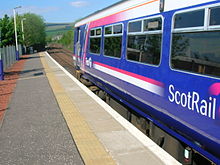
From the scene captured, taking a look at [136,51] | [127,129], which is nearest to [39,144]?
[127,129]

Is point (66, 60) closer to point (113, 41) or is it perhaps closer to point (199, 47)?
point (113, 41)

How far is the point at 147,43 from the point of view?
576 cm

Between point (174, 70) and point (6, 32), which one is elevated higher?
point (6, 32)

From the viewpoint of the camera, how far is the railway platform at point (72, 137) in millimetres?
4908

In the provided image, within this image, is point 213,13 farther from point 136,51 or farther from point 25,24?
point 25,24

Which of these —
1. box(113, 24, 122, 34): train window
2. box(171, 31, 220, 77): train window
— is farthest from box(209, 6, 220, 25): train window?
box(113, 24, 122, 34): train window

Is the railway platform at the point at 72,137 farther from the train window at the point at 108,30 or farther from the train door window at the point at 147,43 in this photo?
the train window at the point at 108,30

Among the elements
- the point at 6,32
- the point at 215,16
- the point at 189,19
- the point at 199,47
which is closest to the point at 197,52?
the point at 199,47

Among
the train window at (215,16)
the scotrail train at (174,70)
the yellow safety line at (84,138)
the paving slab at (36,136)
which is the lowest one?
the paving slab at (36,136)

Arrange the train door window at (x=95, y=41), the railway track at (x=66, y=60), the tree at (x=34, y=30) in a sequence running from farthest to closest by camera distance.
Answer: the tree at (x=34, y=30), the railway track at (x=66, y=60), the train door window at (x=95, y=41)

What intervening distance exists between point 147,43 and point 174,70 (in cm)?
130

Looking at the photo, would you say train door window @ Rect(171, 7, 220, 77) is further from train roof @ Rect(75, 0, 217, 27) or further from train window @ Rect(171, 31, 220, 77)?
train roof @ Rect(75, 0, 217, 27)

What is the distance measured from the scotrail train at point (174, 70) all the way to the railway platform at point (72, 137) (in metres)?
0.55

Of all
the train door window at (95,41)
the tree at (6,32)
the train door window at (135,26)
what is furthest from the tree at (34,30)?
the train door window at (135,26)
